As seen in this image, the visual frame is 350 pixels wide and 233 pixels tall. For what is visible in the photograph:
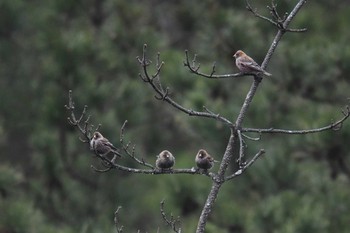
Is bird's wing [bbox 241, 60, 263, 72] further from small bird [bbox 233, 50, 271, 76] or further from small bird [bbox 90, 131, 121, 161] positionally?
small bird [bbox 90, 131, 121, 161]

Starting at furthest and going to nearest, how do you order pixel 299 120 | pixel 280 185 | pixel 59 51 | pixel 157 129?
pixel 157 129 < pixel 59 51 < pixel 280 185 < pixel 299 120

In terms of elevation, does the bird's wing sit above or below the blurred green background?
below

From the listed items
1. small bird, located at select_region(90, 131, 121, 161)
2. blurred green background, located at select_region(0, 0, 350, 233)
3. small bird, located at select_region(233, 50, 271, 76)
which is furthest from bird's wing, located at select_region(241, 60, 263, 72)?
blurred green background, located at select_region(0, 0, 350, 233)

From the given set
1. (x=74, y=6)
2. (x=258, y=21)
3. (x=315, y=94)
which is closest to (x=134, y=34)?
(x=74, y=6)

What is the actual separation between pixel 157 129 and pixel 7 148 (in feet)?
7.54

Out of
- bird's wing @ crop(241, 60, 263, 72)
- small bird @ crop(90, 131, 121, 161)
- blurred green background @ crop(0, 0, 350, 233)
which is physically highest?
blurred green background @ crop(0, 0, 350, 233)

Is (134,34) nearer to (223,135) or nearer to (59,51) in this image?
(59,51)

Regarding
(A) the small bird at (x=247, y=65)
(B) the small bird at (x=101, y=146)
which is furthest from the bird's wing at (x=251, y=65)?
(B) the small bird at (x=101, y=146)

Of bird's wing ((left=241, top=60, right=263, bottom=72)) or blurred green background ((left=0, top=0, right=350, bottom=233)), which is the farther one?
blurred green background ((left=0, top=0, right=350, bottom=233))

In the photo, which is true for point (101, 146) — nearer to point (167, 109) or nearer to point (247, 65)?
point (247, 65)

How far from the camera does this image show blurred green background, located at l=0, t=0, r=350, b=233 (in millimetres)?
9805

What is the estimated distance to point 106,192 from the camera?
11.8 m

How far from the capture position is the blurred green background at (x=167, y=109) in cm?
980

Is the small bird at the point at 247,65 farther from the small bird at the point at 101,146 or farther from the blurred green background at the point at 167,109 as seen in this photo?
the blurred green background at the point at 167,109
